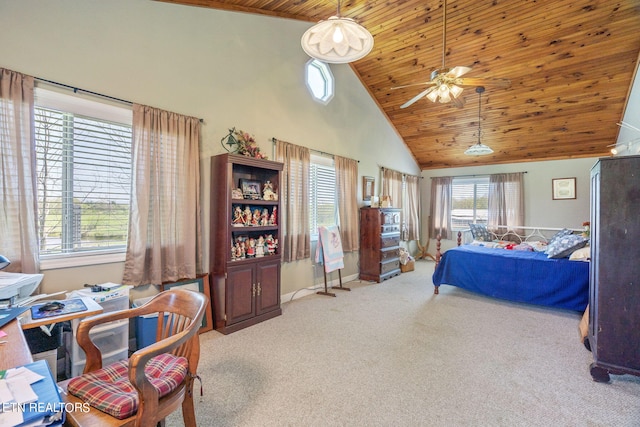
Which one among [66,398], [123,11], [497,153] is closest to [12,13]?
[123,11]

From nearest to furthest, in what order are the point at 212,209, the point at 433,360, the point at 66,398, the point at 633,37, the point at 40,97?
the point at 66,398 → the point at 40,97 → the point at 433,360 → the point at 212,209 → the point at 633,37

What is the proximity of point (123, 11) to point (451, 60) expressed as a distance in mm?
4447

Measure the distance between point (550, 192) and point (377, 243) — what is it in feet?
13.8

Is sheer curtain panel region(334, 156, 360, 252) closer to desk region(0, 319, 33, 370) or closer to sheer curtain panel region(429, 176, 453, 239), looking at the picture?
sheer curtain panel region(429, 176, 453, 239)

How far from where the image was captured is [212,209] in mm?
3309

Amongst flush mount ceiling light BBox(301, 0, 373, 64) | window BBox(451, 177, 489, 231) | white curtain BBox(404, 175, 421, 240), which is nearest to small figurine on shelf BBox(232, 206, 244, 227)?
flush mount ceiling light BBox(301, 0, 373, 64)

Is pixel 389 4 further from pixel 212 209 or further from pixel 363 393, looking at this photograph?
pixel 363 393

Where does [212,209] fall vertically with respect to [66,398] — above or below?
above

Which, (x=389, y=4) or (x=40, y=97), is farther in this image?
(x=389, y=4)

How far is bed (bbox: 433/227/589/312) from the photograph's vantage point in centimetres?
360

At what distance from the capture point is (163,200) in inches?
112

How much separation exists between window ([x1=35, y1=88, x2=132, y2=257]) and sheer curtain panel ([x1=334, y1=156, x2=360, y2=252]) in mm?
3135

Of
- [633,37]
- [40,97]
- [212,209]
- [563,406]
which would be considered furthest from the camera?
[633,37]

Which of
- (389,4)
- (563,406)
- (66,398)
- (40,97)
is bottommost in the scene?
(563,406)
